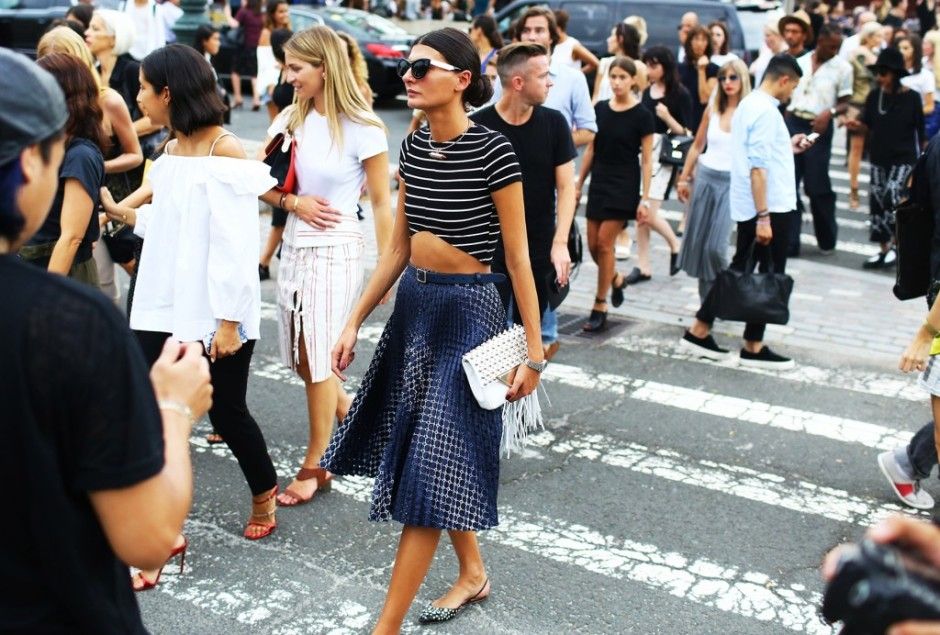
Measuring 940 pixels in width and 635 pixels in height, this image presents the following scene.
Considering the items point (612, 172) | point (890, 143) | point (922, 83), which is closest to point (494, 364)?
point (612, 172)

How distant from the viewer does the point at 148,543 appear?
1844 millimetres

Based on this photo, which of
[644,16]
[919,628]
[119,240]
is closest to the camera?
[919,628]

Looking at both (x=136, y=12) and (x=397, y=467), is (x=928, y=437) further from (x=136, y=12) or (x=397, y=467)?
(x=136, y=12)

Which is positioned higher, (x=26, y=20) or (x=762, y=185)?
(x=26, y=20)

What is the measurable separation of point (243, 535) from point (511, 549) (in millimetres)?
1075

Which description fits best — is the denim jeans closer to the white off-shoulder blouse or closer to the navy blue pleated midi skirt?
the navy blue pleated midi skirt

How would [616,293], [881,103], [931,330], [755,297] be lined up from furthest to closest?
1. [881,103]
2. [616,293]
3. [755,297]
4. [931,330]

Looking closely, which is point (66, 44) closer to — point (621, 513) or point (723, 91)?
point (621, 513)

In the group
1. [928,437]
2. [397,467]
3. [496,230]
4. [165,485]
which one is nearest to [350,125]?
[496,230]

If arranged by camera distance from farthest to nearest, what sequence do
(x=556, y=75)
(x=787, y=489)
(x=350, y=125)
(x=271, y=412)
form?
(x=556, y=75)
(x=271, y=412)
(x=787, y=489)
(x=350, y=125)

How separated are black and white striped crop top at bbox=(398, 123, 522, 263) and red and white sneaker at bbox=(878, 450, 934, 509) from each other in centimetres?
240

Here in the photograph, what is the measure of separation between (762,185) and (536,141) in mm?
1936

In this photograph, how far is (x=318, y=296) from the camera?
489 centimetres

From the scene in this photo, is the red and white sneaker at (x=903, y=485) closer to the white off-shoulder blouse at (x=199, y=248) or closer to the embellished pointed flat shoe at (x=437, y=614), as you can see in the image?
the embellished pointed flat shoe at (x=437, y=614)
